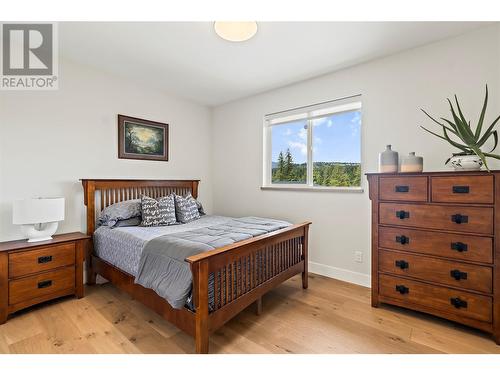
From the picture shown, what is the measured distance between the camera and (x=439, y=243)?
1899 millimetres

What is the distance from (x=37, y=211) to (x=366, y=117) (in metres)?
3.27

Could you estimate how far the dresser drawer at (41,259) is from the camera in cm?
201

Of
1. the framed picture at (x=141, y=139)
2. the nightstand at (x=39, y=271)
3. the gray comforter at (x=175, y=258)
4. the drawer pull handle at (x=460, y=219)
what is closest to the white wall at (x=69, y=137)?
the framed picture at (x=141, y=139)

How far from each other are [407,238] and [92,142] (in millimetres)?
3338

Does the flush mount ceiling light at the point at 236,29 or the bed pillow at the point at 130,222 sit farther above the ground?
the flush mount ceiling light at the point at 236,29

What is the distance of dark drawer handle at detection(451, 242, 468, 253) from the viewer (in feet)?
5.88

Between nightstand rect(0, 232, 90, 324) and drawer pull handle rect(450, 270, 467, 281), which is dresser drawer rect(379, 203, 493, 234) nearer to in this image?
drawer pull handle rect(450, 270, 467, 281)

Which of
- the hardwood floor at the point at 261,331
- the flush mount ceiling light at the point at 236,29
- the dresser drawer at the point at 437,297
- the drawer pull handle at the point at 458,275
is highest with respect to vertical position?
the flush mount ceiling light at the point at 236,29

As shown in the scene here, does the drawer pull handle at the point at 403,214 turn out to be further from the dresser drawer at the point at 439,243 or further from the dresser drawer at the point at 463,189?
the dresser drawer at the point at 463,189

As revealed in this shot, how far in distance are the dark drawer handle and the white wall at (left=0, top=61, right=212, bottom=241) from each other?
3.27 metres

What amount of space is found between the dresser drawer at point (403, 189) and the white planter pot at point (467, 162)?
0.24 metres

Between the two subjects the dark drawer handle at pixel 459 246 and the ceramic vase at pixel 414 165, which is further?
the ceramic vase at pixel 414 165

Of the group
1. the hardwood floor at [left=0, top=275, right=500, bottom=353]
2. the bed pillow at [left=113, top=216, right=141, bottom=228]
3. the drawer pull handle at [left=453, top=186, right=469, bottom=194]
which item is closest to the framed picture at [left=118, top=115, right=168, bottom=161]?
the bed pillow at [left=113, top=216, right=141, bottom=228]
